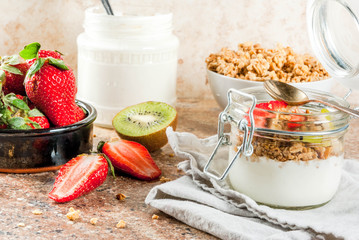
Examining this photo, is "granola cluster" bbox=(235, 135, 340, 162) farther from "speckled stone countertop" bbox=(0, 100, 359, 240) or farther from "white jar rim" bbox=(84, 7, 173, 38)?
"white jar rim" bbox=(84, 7, 173, 38)

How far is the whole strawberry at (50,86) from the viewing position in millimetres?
924

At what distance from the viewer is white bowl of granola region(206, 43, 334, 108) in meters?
1.17

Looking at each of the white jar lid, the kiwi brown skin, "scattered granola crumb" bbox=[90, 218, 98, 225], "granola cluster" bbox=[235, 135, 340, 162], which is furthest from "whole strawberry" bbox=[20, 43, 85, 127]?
the white jar lid

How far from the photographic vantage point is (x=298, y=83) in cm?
115

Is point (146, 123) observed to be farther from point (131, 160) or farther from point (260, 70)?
point (260, 70)

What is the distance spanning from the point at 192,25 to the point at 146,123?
448 millimetres

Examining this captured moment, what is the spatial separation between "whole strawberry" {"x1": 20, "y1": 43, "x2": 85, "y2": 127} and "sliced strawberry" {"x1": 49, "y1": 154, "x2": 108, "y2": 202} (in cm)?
11

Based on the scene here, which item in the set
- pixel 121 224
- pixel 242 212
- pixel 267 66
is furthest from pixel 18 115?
pixel 267 66

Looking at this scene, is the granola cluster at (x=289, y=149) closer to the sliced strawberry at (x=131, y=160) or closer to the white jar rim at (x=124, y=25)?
the sliced strawberry at (x=131, y=160)

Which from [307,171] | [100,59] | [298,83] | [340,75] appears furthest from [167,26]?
[307,171]

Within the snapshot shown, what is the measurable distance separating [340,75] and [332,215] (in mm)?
295

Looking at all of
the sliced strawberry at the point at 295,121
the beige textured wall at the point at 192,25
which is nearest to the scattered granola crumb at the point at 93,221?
the sliced strawberry at the point at 295,121

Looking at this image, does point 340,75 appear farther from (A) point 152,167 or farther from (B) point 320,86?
(A) point 152,167

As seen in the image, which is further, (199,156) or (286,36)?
(286,36)
